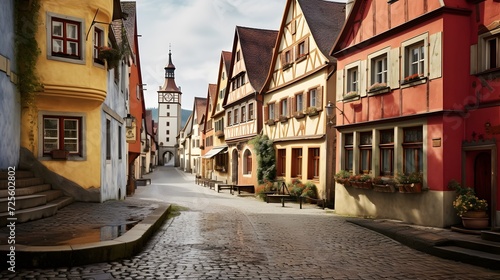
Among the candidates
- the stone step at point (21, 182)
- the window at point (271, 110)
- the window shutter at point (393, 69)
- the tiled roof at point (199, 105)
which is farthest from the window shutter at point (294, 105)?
the tiled roof at point (199, 105)

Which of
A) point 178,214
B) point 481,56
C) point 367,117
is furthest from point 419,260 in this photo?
point 178,214

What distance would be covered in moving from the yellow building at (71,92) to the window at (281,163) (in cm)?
1188

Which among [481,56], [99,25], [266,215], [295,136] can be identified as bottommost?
[266,215]

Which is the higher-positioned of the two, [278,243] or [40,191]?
[40,191]

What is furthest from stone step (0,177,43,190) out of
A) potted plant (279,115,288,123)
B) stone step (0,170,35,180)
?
potted plant (279,115,288,123)

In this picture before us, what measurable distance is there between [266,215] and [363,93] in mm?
5269

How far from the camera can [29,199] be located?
9617 millimetres

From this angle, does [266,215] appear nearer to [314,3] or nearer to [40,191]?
[40,191]

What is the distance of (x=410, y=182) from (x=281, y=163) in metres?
12.5

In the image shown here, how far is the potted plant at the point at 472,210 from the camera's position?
10070 millimetres

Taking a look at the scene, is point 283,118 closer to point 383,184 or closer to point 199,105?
point 383,184

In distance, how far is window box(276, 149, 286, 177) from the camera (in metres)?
23.6

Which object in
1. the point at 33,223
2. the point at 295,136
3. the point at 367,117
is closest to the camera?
the point at 33,223

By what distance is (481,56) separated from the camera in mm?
10680
